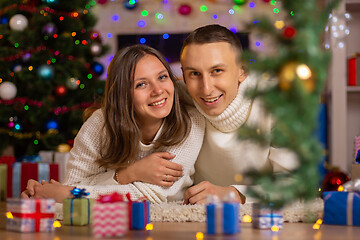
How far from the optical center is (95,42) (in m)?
3.74

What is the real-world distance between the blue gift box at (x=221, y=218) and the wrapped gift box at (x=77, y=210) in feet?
1.29

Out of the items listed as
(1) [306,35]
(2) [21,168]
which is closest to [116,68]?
(1) [306,35]

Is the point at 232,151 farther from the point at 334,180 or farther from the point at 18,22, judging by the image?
the point at 18,22

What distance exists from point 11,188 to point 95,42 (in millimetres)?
1259

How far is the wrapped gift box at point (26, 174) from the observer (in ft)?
9.75

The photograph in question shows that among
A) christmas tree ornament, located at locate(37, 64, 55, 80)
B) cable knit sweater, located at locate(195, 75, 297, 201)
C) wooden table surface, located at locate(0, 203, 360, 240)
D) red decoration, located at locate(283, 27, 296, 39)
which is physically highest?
christmas tree ornament, located at locate(37, 64, 55, 80)

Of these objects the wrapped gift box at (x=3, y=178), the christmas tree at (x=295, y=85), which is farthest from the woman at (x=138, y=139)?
the wrapped gift box at (x=3, y=178)

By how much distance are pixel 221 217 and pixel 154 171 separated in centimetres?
67

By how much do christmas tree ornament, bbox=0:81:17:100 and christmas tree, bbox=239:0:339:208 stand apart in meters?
2.69

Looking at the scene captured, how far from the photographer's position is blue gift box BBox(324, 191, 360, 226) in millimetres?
1353

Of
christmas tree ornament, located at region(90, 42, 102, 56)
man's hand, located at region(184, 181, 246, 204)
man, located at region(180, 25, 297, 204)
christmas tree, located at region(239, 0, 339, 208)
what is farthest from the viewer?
christmas tree ornament, located at region(90, 42, 102, 56)

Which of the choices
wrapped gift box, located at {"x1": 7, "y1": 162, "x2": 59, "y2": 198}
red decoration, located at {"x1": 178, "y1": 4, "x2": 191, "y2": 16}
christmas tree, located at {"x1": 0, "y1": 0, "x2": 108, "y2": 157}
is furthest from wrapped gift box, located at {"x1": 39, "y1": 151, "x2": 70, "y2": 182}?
red decoration, located at {"x1": 178, "y1": 4, "x2": 191, "y2": 16}

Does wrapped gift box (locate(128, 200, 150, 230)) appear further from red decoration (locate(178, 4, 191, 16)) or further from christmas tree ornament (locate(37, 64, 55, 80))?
red decoration (locate(178, 4, 191, 16))

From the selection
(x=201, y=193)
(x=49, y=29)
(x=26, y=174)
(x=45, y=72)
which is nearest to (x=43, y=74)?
(x=45, y=72)
